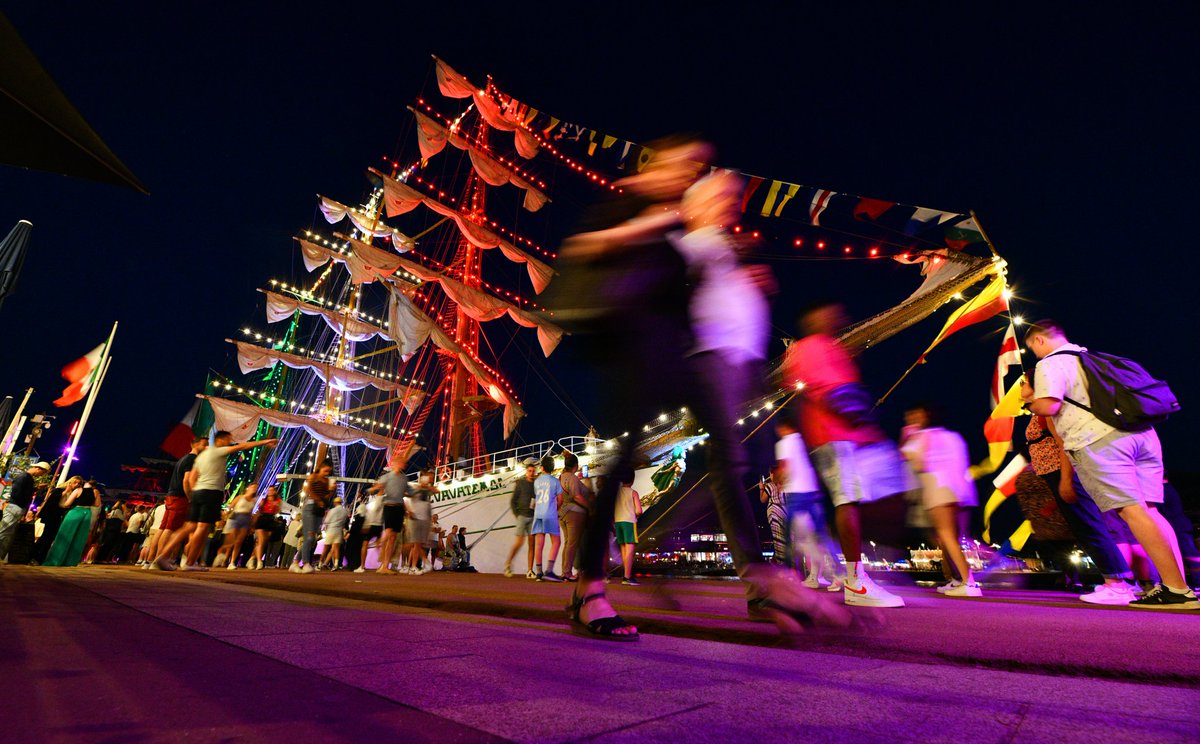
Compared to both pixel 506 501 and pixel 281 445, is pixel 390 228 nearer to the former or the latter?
pixel 281 445

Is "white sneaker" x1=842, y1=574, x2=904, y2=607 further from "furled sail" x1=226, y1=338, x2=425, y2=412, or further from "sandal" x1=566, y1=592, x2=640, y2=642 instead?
"furled sail" x1=226, y1=338, x2=425, y2=412

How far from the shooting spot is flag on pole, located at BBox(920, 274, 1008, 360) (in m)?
10.9

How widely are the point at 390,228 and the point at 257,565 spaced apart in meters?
25.0

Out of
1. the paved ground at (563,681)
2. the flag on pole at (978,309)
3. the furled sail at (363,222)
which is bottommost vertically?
the paved ground at (563,681)

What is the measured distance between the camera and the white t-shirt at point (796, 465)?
3.84 metres

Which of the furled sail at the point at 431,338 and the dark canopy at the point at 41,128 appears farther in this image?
the furled sail at the point at 431,338

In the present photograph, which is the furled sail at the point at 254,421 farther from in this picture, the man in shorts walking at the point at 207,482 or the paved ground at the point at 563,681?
the paved ground at the point at 563,681

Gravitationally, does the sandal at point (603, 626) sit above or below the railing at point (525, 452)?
below

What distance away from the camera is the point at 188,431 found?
32.5 metres

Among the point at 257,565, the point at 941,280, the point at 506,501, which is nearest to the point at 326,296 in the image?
the point at 506,501

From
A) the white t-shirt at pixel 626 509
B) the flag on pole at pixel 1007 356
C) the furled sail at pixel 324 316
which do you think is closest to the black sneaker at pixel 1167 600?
the white t-shirt at pixel 626 509

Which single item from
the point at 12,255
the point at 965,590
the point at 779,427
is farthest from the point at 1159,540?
the point at 12,255

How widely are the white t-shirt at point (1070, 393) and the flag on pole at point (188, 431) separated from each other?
123 feet

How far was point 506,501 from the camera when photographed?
17.4 metres
